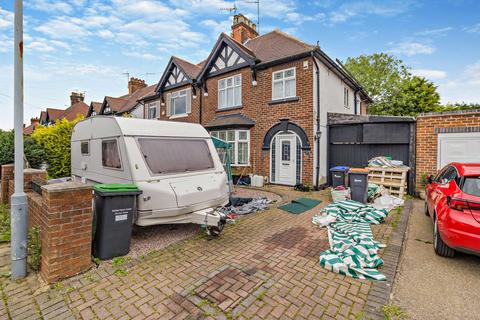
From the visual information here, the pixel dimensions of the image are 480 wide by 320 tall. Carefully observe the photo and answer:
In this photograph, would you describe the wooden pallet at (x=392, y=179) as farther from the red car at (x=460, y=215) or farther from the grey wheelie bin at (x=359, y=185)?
the red car at (x=460, y=215)

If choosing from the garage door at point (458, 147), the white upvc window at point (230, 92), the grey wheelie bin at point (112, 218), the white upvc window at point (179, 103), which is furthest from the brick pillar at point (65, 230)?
the white upvc window at point (179, 103)

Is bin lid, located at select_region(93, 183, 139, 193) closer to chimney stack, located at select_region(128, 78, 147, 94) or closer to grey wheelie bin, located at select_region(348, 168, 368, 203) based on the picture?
grey wheelie bin, located at select_region(348, 168, 368, 203)

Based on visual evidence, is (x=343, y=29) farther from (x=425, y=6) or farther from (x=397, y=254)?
(x=397, y=254)

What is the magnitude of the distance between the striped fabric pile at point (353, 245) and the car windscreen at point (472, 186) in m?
1.58

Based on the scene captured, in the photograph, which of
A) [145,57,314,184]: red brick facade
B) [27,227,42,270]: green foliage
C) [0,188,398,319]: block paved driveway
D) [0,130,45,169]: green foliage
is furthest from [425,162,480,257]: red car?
[0,130,45,169]: green foliage

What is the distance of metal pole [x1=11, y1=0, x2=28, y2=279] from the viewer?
2.93m

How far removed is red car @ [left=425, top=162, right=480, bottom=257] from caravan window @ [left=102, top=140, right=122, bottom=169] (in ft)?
18.6

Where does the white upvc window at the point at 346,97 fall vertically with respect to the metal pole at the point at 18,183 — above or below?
above

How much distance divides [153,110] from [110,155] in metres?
13.6

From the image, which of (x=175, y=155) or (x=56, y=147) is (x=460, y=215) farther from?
(x=56, y=147)

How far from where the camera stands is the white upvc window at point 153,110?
17.0 metres

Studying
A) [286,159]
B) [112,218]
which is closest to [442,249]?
[112,218]

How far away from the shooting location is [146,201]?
3.97m

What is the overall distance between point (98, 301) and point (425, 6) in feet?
47.3
